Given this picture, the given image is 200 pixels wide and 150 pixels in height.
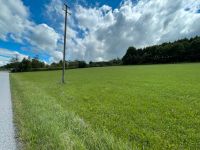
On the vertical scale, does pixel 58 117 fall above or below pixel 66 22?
below

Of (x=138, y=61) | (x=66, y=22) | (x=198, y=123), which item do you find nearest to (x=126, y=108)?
(x=198, y=123)

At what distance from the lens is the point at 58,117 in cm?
523

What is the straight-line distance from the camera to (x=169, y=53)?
88.3m

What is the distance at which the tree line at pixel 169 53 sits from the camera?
78312 mm

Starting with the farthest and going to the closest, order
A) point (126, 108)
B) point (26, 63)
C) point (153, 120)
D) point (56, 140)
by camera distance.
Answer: point (26, 63), point (126, 108), point (153, 120), point (56, 140)

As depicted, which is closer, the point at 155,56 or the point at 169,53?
the point at 169,53

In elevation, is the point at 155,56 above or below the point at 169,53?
below

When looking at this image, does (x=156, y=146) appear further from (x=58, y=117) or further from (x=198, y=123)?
(x=58, y=117)

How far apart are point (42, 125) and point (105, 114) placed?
211 centimetres

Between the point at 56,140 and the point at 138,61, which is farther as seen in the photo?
the point at 138,61

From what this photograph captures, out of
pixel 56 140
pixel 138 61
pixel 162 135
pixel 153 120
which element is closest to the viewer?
pixel 56 140

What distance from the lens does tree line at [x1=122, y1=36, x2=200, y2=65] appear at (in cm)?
7831

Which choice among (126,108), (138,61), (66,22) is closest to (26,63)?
(138,61)

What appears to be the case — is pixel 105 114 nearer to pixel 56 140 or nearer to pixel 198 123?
pixel 56 140
